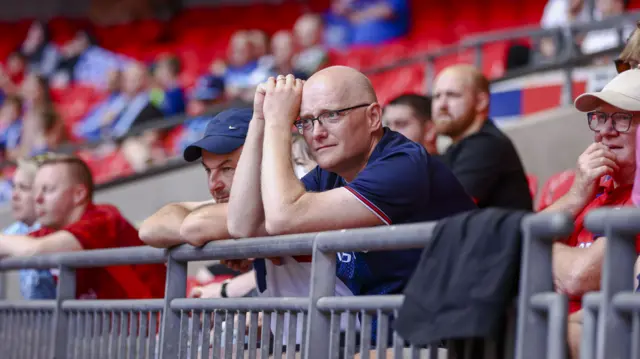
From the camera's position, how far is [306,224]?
10.9ft

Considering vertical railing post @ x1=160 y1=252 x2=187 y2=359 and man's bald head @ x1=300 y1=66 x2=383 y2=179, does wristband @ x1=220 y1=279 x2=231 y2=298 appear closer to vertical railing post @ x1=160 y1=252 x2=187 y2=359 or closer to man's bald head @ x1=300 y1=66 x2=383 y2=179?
vertical railing post @ x1=160 y1=252 x2=187 y2=359

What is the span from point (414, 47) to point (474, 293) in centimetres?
925

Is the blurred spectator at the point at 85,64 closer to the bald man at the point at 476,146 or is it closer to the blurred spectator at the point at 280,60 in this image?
the blurred spectator at the point at 280,60

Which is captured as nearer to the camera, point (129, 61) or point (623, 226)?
point (623, 226)

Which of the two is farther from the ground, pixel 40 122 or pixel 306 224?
pixel 40 122

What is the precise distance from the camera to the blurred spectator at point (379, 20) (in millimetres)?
11969

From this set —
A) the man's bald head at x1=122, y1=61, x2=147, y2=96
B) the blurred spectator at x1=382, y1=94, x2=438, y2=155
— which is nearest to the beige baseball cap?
the blurred spectator at x1=382, y1=94, x2=438, y2=155

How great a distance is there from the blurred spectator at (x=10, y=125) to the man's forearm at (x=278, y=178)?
31.1 ft

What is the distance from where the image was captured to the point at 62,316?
443cm

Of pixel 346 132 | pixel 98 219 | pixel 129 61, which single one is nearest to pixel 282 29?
pixel 129 61

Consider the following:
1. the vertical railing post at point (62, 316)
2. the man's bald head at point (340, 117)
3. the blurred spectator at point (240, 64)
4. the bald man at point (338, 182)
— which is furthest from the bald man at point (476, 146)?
the blurred spectator at point (240, 64)

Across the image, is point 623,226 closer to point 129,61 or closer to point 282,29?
point 282,29

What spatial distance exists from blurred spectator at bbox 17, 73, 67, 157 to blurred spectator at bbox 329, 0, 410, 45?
3453 millimetres

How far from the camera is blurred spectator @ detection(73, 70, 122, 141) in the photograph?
12.9 m
